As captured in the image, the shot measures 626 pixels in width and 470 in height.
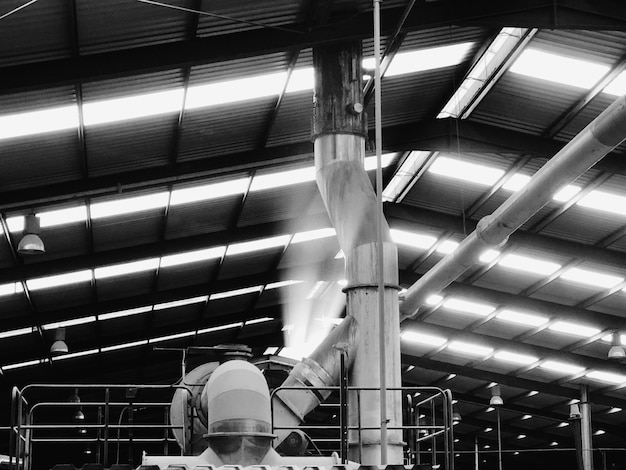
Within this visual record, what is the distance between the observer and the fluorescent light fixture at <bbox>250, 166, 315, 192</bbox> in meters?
22.8

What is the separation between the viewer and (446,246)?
29203mm

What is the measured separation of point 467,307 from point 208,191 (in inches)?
568

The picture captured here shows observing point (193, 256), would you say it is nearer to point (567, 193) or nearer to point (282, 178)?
point (282, 178)

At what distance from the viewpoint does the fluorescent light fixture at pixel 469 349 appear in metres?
37.4

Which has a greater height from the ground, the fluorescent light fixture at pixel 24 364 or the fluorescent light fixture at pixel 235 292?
the fluorescent light fixture at pixel 235 292

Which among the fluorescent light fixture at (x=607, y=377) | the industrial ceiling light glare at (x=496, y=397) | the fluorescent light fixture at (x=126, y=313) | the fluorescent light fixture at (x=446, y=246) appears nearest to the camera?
the fluorescent light fixture at (x=446, y=246)

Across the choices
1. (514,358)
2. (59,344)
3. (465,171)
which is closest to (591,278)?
(465,171)

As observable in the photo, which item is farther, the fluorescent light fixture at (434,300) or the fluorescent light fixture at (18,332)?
the fluorescent light fixture at (434,300)

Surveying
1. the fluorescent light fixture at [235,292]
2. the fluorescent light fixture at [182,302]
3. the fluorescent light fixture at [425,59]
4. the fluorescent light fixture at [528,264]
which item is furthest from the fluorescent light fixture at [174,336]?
the fluorescent light fixture at [425,59]

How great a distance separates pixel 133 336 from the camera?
33.2 meters

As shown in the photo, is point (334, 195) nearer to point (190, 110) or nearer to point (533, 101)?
point (190, 110)

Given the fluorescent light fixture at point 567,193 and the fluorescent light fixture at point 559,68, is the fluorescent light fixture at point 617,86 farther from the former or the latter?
the fluorescent light fixture at point 567,193

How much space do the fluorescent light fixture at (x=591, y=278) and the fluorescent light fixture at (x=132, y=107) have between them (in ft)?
52.9

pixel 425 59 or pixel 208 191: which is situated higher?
pixel 425 59
